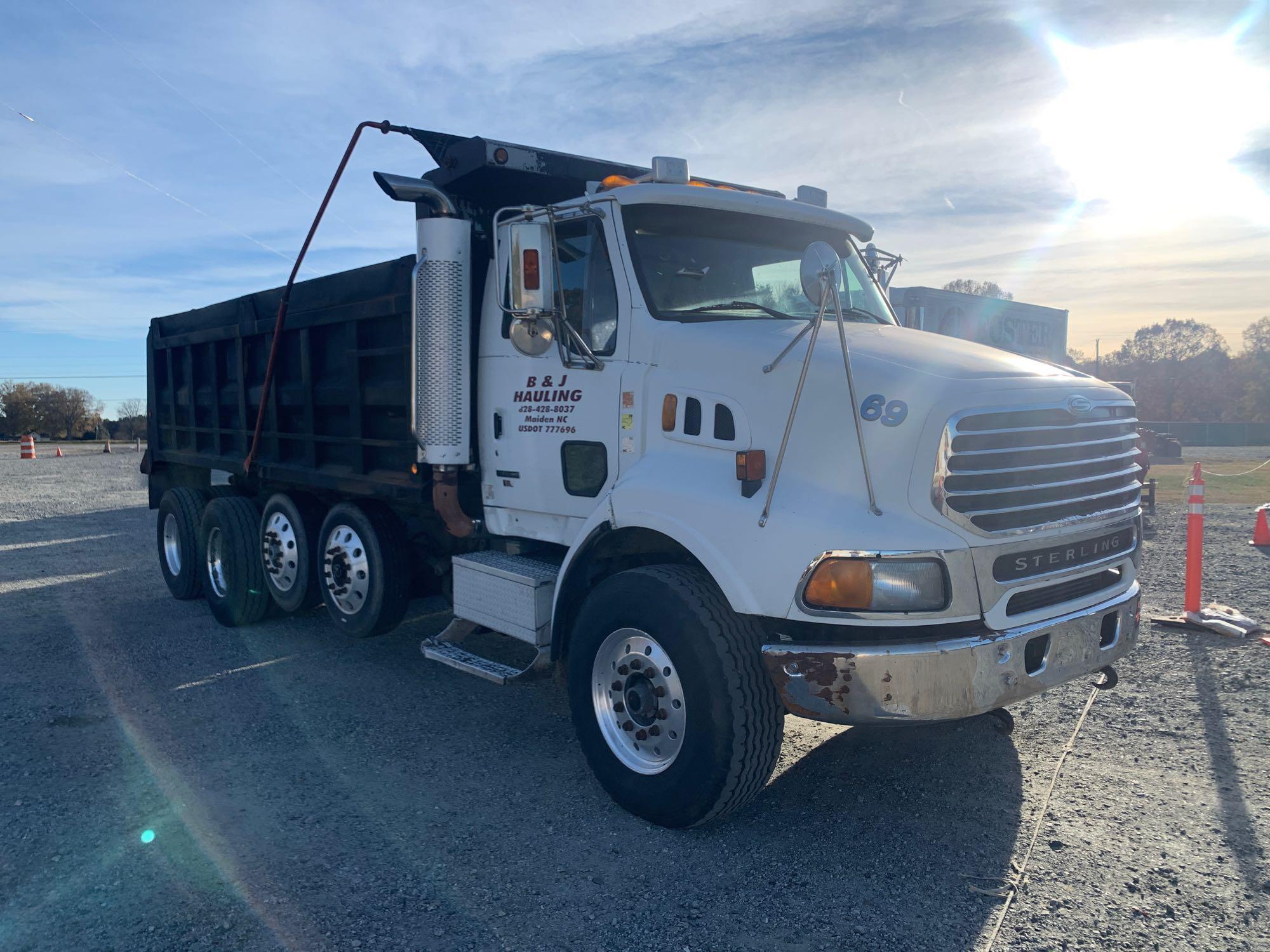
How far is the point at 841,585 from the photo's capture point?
10.7ft

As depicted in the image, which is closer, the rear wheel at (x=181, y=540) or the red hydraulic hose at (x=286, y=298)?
the red hydraulic hose at (x=286, y=298)

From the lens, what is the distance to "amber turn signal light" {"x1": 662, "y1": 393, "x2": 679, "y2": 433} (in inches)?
158

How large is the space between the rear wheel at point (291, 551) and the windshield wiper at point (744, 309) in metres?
3.78

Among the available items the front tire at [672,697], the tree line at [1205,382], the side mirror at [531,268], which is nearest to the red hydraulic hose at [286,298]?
the side mirror at [531,268]

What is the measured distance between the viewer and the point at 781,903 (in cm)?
323

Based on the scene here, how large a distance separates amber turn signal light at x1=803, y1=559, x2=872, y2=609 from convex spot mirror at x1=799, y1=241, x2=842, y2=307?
3.25 feet

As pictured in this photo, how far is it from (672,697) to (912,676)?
99 centimetres

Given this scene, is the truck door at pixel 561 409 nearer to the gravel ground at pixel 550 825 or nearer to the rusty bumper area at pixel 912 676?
the gravel ground at pixel 550 825

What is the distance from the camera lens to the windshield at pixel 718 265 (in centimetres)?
432

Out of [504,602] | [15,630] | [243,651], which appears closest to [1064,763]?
[504,602]

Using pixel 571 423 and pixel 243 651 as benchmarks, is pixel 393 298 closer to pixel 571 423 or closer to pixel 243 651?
pixel 571 423

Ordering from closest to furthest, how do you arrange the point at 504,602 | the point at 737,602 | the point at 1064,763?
the point at 737,602 < the point at 1064,763 < the point at 504,602

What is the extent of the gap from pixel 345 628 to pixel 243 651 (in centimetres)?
110

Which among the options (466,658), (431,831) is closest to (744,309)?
(466,658)
